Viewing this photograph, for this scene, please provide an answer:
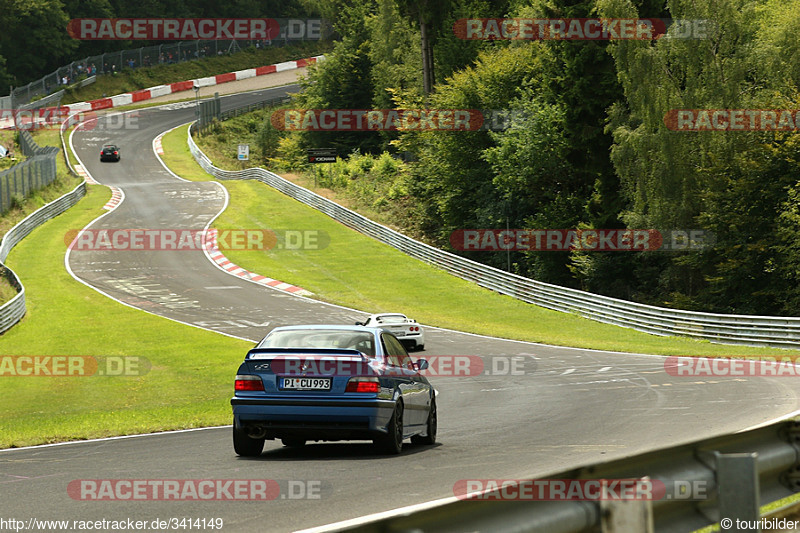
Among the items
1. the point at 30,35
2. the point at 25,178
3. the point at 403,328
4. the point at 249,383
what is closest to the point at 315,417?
the point at 249,383

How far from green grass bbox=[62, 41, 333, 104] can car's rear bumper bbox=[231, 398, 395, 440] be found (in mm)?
89186

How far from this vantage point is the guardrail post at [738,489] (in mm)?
4449

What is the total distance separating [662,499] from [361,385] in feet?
20.1

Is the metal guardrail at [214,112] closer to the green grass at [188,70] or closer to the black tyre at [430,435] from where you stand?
the green grass at [188,70]

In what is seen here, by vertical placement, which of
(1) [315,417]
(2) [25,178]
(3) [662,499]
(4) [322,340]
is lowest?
(1) [315,417]

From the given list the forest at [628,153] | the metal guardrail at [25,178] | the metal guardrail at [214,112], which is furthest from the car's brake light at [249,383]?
the metal guardrail at [214,112]

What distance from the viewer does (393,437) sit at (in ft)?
34.7

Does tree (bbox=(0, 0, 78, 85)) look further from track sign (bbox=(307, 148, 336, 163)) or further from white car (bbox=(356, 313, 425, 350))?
white car (bbox=(356, 313, 425, 350))

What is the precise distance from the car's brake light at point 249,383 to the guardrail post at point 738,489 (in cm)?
666

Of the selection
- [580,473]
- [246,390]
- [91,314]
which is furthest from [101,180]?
[580,473]

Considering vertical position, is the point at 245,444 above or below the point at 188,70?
below

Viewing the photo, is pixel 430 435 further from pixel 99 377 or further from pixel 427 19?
pixel 427 19

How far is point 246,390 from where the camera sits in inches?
413

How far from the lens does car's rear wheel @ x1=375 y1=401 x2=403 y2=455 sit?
415 inches
